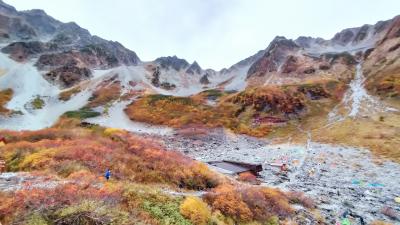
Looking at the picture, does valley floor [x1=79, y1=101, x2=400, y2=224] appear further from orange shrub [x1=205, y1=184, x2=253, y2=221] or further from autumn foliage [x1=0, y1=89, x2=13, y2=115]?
autumn foliage [x1=0, y1=89, x2=13, y2=115]

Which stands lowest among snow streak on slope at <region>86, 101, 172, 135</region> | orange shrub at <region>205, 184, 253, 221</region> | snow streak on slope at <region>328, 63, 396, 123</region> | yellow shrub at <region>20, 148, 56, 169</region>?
snow streak on slope at <region>86, 101, 172, 135</region>

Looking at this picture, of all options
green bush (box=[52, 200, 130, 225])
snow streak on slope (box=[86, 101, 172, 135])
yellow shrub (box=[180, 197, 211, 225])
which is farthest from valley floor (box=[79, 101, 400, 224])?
green bush (box=[52, 200, 130, 225])

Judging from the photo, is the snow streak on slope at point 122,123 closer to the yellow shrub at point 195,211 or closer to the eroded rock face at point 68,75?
the yellow shrub at point 195,211

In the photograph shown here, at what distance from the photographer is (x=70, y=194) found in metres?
13.5

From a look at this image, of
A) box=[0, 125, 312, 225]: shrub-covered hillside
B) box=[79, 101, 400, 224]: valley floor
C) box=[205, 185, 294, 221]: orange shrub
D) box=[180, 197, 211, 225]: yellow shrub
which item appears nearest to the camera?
box=[0, 125, 312, 225]: shrub-covered hillside

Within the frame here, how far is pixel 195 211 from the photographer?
15.1 m

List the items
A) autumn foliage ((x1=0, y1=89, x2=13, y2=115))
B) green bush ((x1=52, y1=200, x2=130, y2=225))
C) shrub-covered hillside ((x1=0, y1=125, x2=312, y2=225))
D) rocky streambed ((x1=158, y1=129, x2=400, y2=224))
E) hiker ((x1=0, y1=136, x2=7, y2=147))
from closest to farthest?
green bush ((x1=52, y1=200, x2=130, y2=225))
shrub-covered hillside ((x1=0, y1=125, x2=312, y2=225))
rocky streambed ((x1=158, y1=129, x2=400, y2=224))
hiker ((x1=0, y1=136, x2=7, y2=147))
autumn foliage ((x1=0, y1=89, x2=13, y2=115))

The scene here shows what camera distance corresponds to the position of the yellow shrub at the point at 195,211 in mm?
14758

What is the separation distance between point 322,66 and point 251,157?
121 m

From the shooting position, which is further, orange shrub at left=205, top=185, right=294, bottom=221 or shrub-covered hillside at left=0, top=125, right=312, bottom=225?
orange shrub at left=205, top=185, right=294, bottom=221

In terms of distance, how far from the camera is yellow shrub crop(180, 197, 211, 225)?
48.4 feet

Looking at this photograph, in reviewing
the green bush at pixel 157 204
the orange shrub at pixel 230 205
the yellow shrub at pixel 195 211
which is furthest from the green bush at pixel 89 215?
the orange shrub at pixel 230 205

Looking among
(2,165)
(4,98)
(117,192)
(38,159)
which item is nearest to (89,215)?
(117,192)

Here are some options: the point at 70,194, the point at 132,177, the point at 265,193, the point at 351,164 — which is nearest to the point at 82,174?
the point at 132,177
